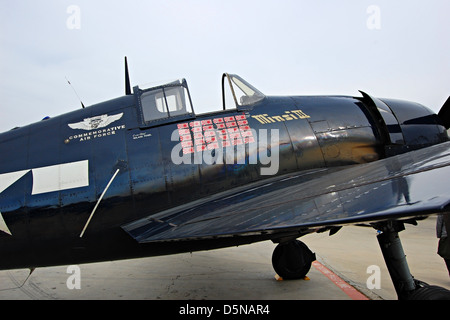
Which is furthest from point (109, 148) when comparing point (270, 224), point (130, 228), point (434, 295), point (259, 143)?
point (434, 295)

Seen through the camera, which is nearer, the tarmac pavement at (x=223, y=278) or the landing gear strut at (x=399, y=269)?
the landing gear strut at (x=399, y=269)

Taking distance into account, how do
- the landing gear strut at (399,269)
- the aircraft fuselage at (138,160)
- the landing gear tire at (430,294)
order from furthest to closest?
the aircraft fuselage at (138,160) < the landing gear strut at (399,269) < the landing gear tire at (430,294)

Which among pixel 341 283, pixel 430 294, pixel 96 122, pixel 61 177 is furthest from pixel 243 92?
pixel 341 283

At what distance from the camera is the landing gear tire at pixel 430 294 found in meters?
3.07

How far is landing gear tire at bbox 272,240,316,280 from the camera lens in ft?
17.9

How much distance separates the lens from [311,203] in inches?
110

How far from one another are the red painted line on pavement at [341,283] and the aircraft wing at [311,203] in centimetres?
186

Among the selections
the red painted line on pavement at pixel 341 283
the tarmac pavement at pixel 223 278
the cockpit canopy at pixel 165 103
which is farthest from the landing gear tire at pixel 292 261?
the cockpit canopy at pixel 165 103

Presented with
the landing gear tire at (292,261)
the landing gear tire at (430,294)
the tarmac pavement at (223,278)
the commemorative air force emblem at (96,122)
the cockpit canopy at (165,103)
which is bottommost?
the tarmac pavement at (223,278)

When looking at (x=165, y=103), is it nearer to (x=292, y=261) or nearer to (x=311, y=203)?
(x=311, y=203)

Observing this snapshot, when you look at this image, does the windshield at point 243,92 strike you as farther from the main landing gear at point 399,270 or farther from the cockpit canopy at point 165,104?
the main landing gear at point 399,270

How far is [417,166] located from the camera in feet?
9.76

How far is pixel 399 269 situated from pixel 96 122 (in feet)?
13.2

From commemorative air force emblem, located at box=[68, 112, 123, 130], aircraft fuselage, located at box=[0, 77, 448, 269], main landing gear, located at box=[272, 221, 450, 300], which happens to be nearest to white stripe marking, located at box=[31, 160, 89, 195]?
aircraft fuselage, located at box=[0, 77, 448, 269]
